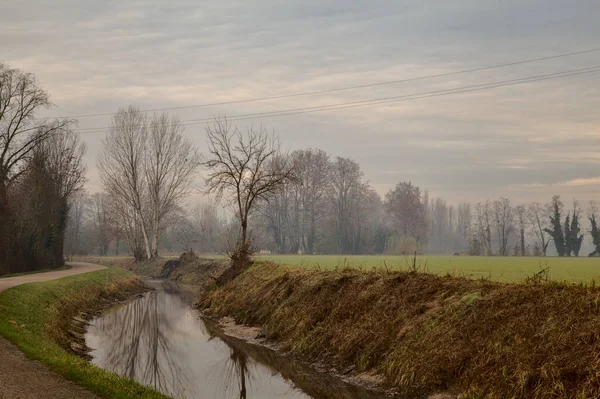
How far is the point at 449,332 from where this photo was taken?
15.9 m

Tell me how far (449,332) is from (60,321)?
16240 millimetres

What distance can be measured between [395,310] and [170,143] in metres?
59.5

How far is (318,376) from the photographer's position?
60.1 ft

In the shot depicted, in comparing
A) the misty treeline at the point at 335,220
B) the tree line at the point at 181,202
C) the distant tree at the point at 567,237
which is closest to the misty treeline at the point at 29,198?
the tree line at the point at 181,202

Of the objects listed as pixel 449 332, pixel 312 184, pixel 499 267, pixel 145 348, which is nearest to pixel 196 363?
pixel 145 348

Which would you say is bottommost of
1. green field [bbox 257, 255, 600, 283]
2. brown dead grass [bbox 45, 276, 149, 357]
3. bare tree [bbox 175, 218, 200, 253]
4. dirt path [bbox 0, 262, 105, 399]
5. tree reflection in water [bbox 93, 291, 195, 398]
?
tree reflection in water [bbox 93, 291, 195, 398]

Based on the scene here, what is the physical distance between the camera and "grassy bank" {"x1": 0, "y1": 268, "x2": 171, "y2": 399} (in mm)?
13000

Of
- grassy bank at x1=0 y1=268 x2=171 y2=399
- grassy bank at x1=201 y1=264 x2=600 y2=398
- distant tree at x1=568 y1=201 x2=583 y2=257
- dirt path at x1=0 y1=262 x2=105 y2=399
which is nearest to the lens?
dirt path at x1=0 y1=262 x2=105 y2=399

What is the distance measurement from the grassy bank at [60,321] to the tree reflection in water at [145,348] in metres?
1.65

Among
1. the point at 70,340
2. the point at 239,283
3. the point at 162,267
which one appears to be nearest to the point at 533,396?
the point at 70,340

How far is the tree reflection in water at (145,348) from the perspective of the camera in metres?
18.5

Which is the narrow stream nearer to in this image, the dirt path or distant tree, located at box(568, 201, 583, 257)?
the dirt path

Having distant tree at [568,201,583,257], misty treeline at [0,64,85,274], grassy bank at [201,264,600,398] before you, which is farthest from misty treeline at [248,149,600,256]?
grassy bank at [201,264,600,398]

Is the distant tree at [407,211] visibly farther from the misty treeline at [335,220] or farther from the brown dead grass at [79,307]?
the brown dead grass at [79,307]
